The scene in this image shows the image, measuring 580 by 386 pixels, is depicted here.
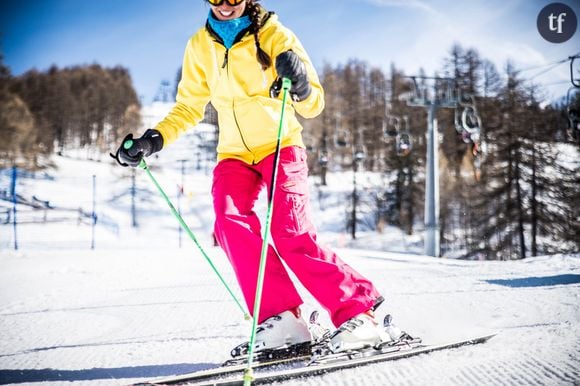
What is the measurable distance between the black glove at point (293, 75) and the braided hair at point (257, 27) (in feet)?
0.45

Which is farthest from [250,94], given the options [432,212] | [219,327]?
[432,212]

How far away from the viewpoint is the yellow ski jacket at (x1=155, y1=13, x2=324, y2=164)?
183 cm

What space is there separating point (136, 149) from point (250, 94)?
0.69 m

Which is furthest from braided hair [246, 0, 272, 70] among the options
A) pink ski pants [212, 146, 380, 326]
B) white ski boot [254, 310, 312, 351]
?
white ski boot [254, 310, 312, 351]

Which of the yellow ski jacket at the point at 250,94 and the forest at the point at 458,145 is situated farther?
the forest at the point at 458,145

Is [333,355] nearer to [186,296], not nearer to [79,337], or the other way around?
[79,337]

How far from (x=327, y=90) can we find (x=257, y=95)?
3898 cm

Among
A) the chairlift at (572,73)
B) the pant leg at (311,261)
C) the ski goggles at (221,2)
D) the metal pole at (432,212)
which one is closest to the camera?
the pant leg at (311,261)

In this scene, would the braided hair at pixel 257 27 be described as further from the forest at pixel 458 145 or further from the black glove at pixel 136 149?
the forest at pixel 458 145

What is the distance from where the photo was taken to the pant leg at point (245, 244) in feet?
5.63

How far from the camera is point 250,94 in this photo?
1.86 meters

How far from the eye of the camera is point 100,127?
50.4m

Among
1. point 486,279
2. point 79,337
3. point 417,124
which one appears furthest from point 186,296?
point 417,124

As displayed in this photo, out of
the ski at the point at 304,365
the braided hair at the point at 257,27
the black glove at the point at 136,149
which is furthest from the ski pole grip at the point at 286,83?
the ski at the point at 304,365
